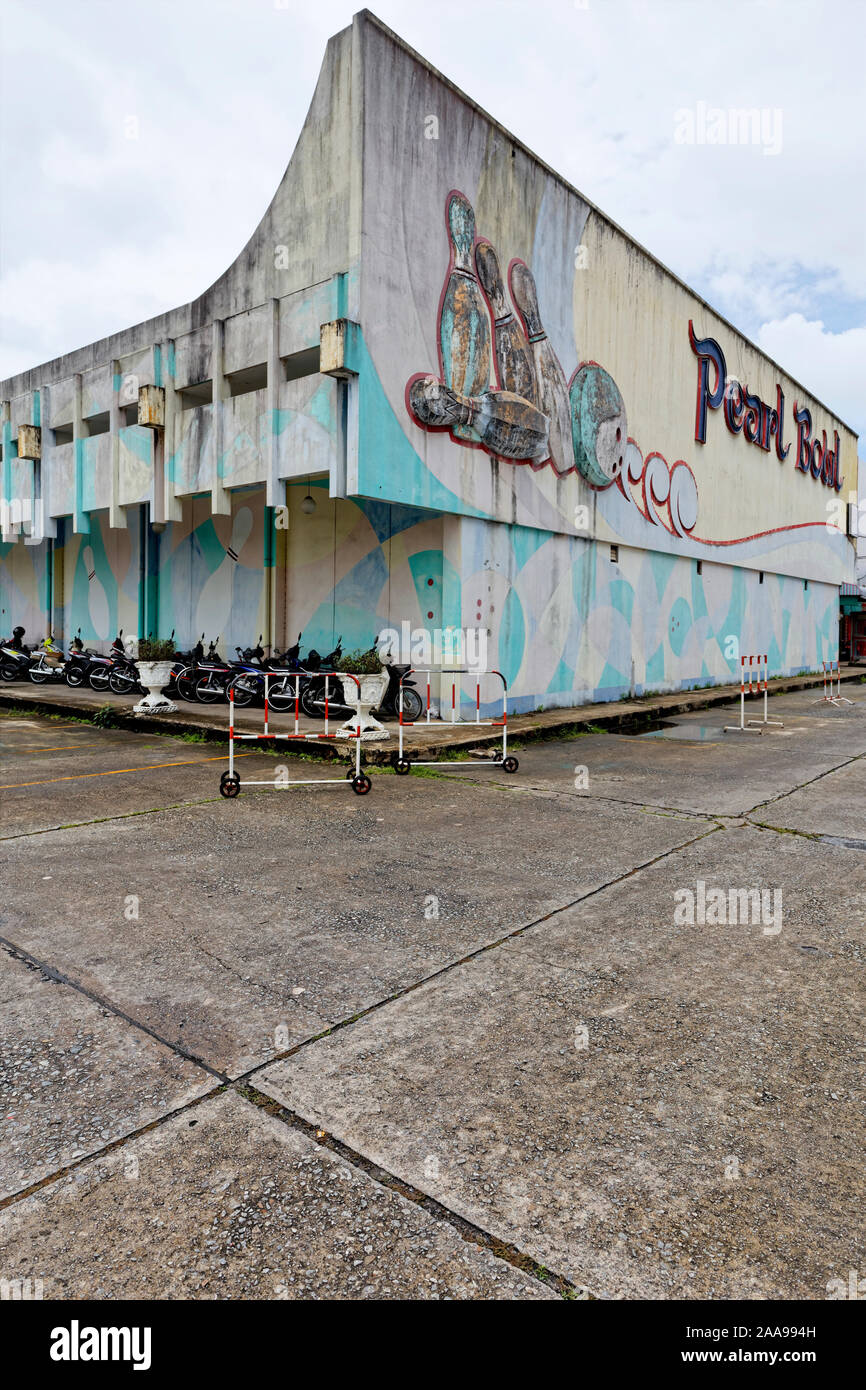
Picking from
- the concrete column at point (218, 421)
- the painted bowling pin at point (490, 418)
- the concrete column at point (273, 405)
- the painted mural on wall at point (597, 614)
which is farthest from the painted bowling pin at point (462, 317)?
the concrete column at point (218, 421)

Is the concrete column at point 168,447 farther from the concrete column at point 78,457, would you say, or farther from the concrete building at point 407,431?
the concrete column at point 78,457

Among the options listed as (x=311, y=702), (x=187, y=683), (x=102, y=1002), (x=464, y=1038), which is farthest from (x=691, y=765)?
(x=187, y=683)

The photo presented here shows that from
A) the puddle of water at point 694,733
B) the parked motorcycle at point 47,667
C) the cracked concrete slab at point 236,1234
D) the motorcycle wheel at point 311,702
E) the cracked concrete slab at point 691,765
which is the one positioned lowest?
the cracked concrete slab at point 236,1234

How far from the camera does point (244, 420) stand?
1331 centimetres

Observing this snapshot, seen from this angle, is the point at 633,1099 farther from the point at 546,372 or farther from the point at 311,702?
the point at 546,372

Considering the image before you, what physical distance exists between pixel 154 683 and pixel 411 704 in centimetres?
410

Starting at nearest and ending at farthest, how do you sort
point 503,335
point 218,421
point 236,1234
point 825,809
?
→ point 236,1234 < point 825,809 < point 503,335 < point 218,421

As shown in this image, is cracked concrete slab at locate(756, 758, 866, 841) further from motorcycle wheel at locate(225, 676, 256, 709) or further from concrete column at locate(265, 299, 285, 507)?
motorcycle wheel at locate(225, 676, 256, 709)

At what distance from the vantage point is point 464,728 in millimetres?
12211

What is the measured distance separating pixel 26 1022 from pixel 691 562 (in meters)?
19.5

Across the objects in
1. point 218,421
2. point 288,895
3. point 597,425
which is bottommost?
point 288,895

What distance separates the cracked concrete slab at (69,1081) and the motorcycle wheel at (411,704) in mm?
9009

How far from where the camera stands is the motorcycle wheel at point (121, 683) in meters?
16.4
